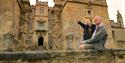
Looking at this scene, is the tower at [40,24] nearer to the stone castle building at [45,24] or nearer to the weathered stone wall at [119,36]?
the stone castle building at [45,24]

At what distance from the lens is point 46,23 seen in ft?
88.9

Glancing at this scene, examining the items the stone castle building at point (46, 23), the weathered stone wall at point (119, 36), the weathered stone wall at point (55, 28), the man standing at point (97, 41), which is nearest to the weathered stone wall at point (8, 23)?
the stone castle building at point (46, 23)

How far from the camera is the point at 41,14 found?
28.2 m

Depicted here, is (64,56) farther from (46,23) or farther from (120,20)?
(120,20)

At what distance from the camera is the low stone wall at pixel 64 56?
4.57 metres

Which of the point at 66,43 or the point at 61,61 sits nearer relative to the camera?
the point at 61,61

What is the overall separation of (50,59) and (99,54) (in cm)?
155

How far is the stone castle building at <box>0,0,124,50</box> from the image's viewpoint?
21531mm

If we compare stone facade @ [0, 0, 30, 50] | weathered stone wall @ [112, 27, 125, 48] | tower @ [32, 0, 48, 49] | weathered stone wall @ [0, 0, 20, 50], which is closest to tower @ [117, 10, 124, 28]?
weathered stone wall @ [112, 27, 125, 48]

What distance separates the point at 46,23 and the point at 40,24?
1020mm

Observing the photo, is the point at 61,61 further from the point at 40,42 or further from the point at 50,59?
the point at 40,42

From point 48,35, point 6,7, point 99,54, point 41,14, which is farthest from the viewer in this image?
point 41,14

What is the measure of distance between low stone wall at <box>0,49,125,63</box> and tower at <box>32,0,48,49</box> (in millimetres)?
20762

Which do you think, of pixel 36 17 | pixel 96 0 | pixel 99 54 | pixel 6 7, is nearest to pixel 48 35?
pixel 36 17
